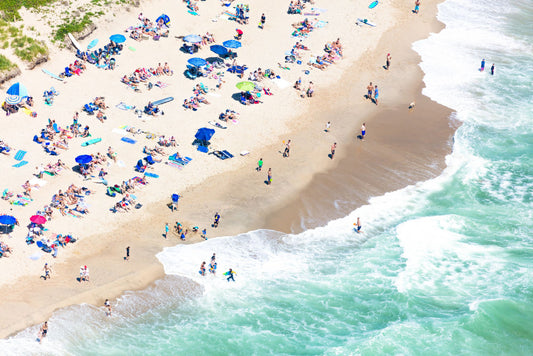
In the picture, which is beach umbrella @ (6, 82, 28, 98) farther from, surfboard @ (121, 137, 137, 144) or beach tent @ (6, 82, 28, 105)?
surfboard @ (121, 137, 137, 144)

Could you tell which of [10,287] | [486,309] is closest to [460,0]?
[486,309]

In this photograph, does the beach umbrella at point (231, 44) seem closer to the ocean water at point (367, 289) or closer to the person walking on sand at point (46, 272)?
the ocean water at point (367, 289)

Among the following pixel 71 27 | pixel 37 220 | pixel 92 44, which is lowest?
pixel 37 220

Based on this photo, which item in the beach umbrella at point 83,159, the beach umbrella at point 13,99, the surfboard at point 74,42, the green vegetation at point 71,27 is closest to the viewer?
the beach umbrella at point 83,159

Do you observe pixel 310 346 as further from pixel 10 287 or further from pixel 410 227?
pixel 10 287

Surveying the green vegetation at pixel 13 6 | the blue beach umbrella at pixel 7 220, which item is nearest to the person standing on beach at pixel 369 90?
the green vegetation at pixel 13 6

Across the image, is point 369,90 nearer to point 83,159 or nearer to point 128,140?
point 128,140

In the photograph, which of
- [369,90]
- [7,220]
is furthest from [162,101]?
[369,90]
